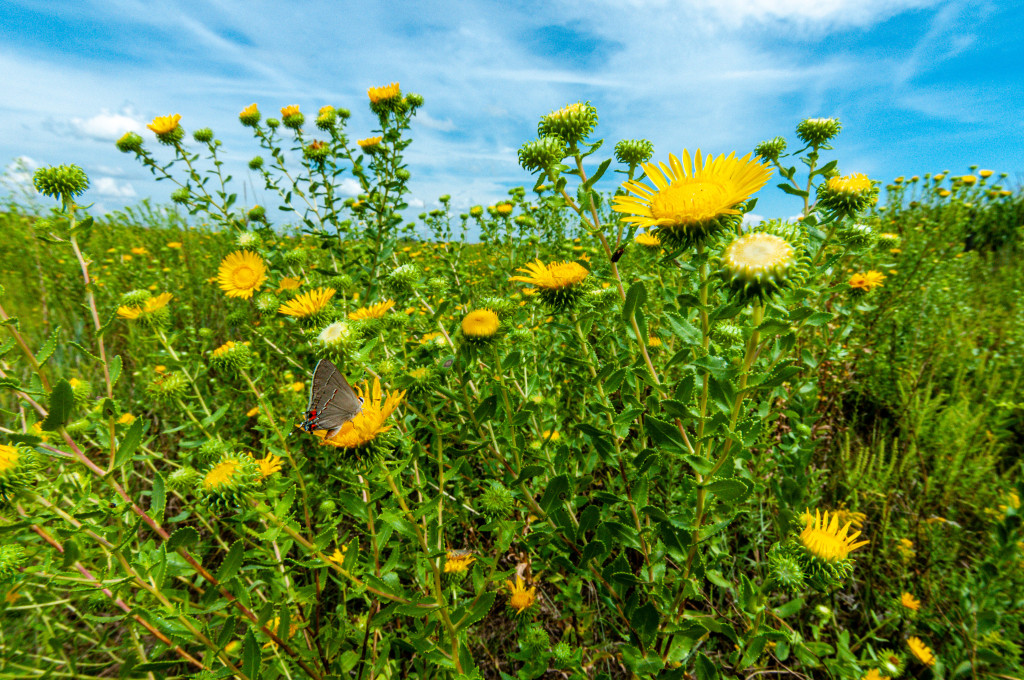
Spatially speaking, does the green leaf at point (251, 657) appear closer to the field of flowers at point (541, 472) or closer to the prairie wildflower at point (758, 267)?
the field of flowers at point (541, 472)

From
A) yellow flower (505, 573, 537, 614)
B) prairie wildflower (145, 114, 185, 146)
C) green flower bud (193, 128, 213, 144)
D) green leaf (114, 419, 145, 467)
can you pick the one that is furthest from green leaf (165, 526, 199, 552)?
green flower bud (193, 128, 213, 144)

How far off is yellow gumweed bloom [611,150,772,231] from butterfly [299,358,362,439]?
1193mm

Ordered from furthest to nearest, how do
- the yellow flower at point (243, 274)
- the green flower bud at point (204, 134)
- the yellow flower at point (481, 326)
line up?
1. the green flower bud at point (204, 134)
2. the yellow flower at point (243, 274)
3. the yellow flower at point (481, 326)

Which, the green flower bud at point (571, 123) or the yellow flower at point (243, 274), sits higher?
the green flower bud at point (571, 123)

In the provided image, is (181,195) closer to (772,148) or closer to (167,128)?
(167,128)

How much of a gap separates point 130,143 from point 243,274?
182cm

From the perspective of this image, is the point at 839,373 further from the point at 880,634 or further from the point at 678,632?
the point at 678,632

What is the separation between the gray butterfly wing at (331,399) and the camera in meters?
1.62

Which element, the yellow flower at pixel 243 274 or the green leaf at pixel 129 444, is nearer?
the green leaf at pixel 129 444

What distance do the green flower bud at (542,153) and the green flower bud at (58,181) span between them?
262 centimetres

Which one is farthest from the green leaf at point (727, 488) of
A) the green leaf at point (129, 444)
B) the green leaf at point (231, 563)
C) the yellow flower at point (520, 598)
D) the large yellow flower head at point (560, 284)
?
the green leaf at point (129, 444)

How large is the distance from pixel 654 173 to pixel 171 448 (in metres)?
4.35

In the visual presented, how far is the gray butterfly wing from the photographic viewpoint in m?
1.62

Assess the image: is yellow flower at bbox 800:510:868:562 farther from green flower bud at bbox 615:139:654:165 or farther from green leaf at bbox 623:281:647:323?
green flower bud at bbox 615:139:654:165
